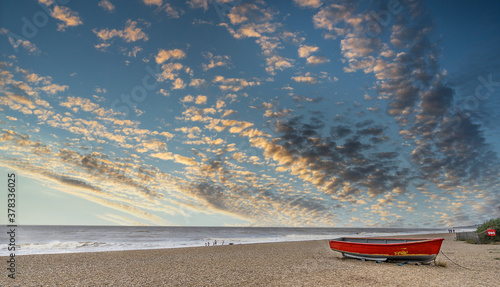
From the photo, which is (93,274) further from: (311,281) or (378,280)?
(378,280)

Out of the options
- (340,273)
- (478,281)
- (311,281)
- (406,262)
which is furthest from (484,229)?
(311,281)

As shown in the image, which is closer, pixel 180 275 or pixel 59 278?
pixel 59 278

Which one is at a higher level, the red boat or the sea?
the red boat

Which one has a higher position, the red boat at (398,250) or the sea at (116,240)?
the red boat at (398,250)

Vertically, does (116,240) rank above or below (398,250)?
below

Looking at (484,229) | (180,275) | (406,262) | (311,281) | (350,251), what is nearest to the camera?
(311,281)

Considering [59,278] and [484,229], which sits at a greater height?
[59,278]

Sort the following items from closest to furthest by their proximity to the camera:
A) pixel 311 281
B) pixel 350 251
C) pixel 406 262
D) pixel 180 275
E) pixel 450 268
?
pixel 311 281 → pixel 180 275 → pixel 450 268 → pixel 406 262 → pixel 350 251

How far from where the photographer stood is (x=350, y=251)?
2152cm

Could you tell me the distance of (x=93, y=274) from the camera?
1505 cm

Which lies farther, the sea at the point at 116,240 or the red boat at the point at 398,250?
the sea at the point at 116,240

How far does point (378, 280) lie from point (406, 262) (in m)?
7.58

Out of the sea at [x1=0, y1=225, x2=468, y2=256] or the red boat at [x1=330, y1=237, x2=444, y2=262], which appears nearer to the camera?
the red boat at [x1=330, y1=237, x2=444, y2=262]

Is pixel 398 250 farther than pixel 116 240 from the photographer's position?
No
